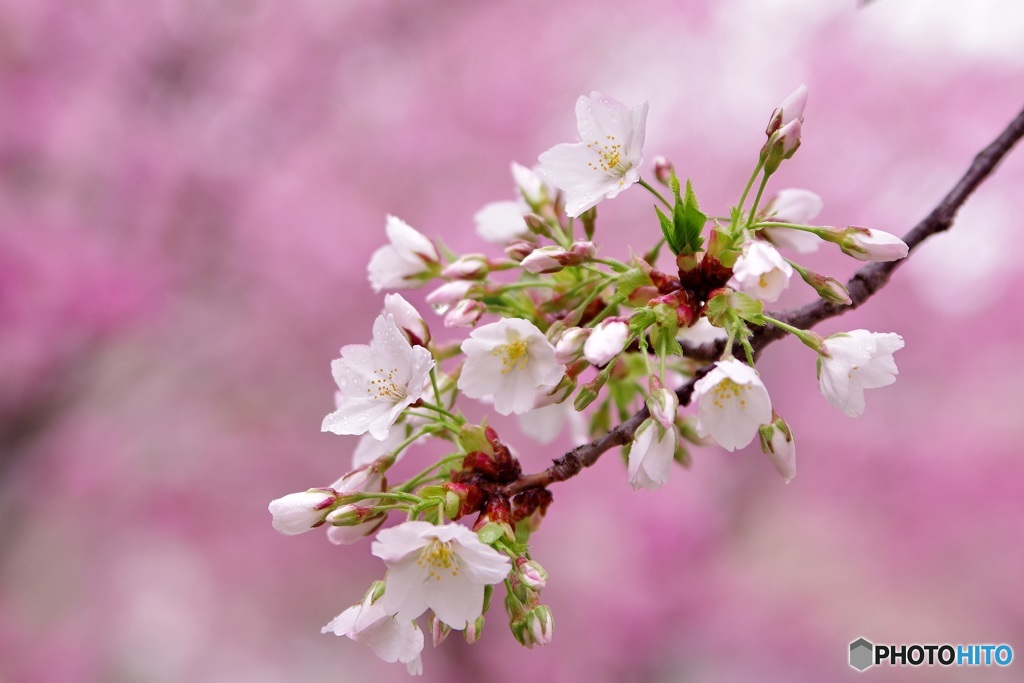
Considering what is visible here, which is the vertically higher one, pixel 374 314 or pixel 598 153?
pixel 598 153

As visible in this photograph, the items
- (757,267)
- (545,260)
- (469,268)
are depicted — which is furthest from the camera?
(469,268)

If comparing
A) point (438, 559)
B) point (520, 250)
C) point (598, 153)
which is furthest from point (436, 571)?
point (598, 153)

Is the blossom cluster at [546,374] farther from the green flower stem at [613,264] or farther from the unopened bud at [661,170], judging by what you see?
the unopened bud at [661,170]

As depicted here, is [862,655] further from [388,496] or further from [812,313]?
[388,496]

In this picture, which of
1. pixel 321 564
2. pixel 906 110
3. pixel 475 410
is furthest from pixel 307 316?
pixel 906 110

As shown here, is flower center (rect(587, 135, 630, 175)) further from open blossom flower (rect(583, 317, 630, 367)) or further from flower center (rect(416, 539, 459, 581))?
flower center (rect(416, 539, 459, 581))

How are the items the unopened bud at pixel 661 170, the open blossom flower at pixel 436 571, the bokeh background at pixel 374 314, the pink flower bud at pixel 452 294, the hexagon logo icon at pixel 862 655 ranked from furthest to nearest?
the bokeh background at pixel 374 314, the hexagon logo icon at pixel 862 655, the unopened bud at pixel 661 170, the pink flower bud at pixel 452 294, the open blossom flower at pixel 436 571

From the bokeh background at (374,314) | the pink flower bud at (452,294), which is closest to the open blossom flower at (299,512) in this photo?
the pink flower bud at (452,294)
